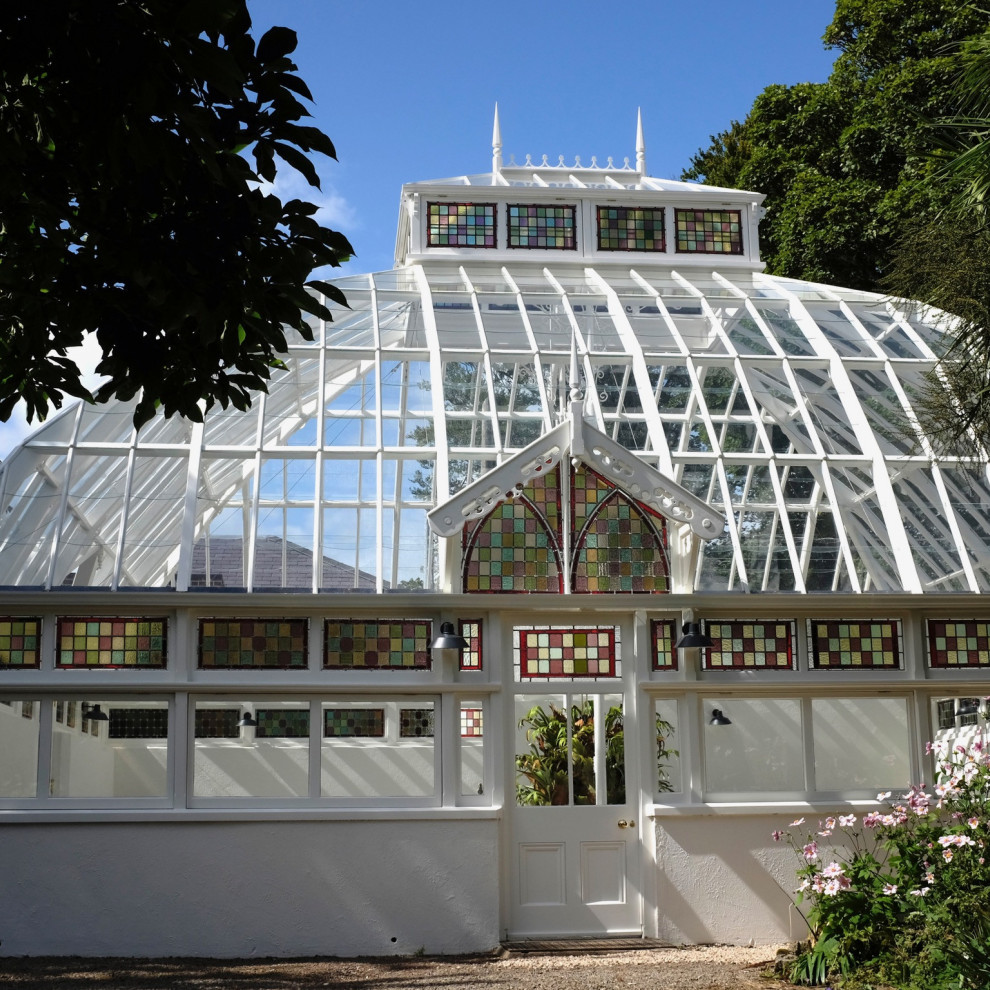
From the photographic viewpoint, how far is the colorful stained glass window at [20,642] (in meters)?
10.9

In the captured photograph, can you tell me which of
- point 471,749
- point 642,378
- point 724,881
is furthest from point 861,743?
point 642,378

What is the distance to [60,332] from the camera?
20.8 ft

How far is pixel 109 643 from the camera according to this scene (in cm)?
1096

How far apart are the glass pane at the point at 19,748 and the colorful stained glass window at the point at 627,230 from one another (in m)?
8.71

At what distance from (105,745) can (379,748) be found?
2.44 meters

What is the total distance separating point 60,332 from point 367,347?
22.8 ft

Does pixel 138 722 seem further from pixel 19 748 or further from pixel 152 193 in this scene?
pixel 152 193

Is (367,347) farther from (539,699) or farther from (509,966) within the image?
(509,966)

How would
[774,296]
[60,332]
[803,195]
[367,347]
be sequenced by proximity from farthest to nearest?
[803,195]
[774,296]
[367,347]
[60,332]

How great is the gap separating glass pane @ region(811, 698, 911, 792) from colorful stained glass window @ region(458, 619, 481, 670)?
311cm

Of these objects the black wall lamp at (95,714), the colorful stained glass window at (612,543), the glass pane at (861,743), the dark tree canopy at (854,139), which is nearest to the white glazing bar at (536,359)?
the colorful stained glass window at (612,543)

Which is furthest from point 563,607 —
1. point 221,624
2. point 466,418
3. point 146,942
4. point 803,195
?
point 803,195

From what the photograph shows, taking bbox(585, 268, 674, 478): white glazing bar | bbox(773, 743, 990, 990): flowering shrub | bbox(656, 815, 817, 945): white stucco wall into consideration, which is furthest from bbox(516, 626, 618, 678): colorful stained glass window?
bbox(773, 743, 990, 990): flowering shrub

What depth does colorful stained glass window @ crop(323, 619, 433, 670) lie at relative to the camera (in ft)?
36.7
